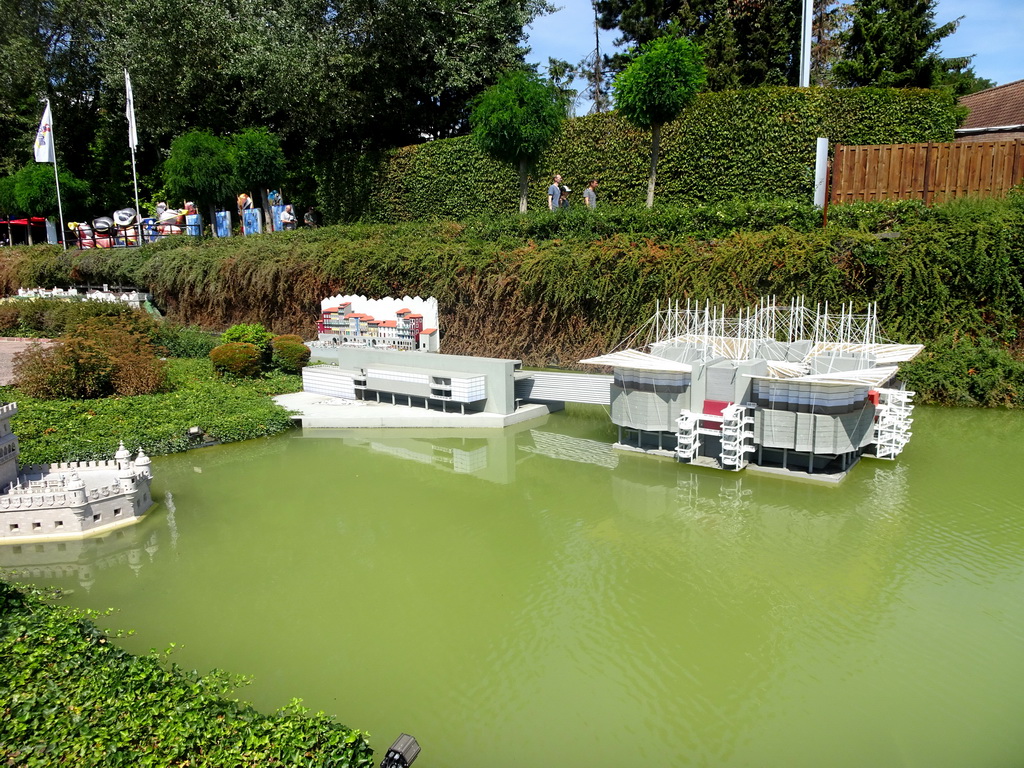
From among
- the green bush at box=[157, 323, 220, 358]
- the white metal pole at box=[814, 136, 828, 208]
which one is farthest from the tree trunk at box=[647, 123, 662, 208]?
the green bush at box=[157, 323, 220, 358]

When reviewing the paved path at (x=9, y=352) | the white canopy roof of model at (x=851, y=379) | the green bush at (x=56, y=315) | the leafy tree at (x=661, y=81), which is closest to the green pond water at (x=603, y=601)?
the white canopy roof of model at (x=851, y=379)

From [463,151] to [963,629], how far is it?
19.4 m

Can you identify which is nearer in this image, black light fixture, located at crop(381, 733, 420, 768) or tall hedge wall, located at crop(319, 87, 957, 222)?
black light fixture, located at crop(381, 733, 420, 768)

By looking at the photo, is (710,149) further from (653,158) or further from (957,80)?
(957,80)

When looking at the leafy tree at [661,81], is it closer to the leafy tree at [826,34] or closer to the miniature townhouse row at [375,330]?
the miniature townhouse row at [375,330]

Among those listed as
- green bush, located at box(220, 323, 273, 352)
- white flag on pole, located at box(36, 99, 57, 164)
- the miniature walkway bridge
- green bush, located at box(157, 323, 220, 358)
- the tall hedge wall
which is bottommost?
the miniature walkway bridge

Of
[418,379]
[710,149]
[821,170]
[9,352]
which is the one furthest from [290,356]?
[821,170]

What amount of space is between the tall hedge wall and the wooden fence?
1.18m

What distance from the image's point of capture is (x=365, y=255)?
19.8 meters

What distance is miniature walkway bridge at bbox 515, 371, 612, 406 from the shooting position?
1352 centimetres

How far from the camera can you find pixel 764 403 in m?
10.0

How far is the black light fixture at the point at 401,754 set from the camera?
4.29m

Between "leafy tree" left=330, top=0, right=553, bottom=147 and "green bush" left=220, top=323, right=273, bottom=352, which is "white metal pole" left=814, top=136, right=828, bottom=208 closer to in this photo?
"leafy tree" left=330, top=0, right=553, bottom=147

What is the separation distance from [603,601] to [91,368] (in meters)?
11.7
